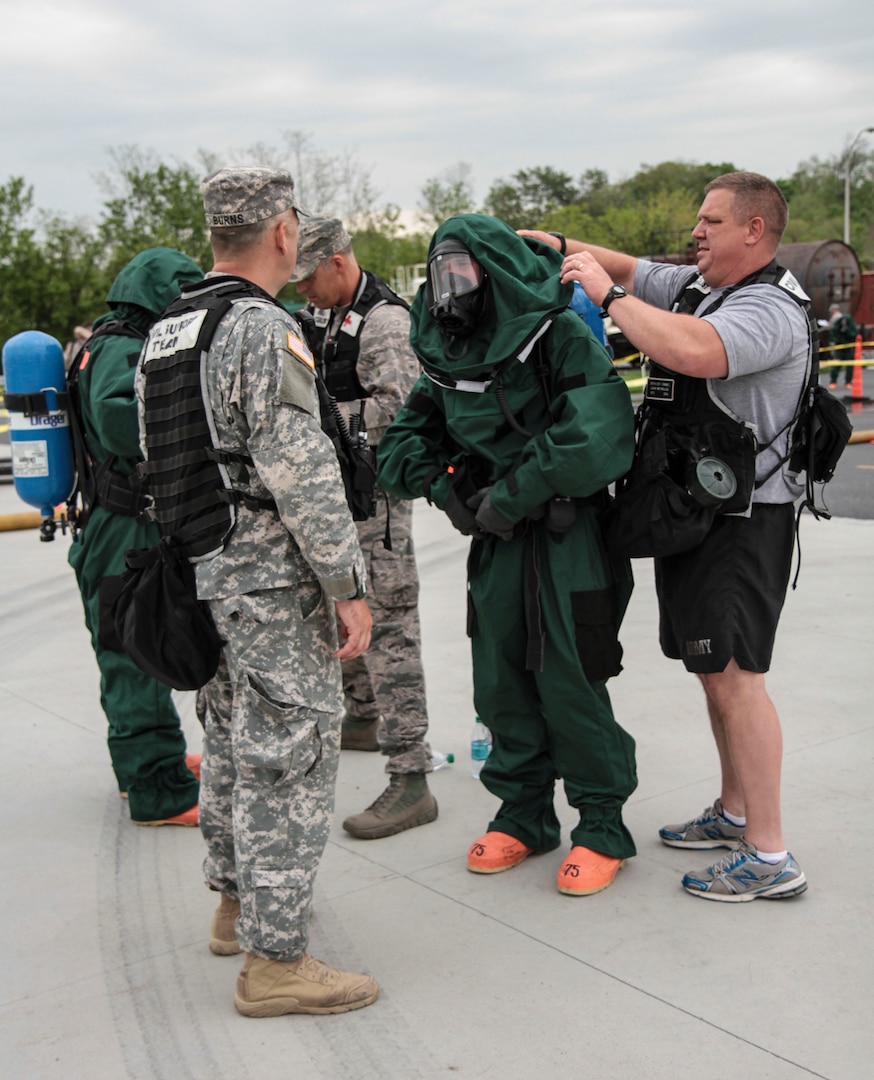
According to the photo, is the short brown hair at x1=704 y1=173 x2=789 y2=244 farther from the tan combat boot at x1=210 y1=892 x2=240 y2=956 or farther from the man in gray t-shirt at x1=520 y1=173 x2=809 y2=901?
the tan combat boot at x1=210 y1=892 x2=240 y2=956

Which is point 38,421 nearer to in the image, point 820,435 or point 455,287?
point 455,287

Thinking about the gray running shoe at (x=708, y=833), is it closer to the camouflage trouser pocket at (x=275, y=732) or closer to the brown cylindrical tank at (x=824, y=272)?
the camouflage trouser pocket at (x=275, y=732)

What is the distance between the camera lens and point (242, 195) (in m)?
2.50

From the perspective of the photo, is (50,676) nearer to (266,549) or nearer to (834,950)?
(266,549)

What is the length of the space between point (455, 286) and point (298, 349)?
673 millimetres

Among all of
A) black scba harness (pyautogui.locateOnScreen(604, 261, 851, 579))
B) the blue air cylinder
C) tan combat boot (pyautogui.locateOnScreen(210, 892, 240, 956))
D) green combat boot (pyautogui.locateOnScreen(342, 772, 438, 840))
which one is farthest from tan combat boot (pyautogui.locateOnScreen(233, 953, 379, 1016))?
the blue air cylinder

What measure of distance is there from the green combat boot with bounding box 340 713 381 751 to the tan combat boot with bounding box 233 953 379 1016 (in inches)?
A: 68.9

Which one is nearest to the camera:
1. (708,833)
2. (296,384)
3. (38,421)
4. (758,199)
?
(296,384)

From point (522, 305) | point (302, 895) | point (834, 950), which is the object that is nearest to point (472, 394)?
point (522, 305)

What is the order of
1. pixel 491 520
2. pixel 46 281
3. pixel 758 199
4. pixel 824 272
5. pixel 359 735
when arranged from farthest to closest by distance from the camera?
pixel 46 281 → pixel 824 272 → pixel 359 735 → pixel 491 520 → pixel 758 199

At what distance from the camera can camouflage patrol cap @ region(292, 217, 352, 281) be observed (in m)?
3.77

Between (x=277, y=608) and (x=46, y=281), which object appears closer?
(x=277, y=608)

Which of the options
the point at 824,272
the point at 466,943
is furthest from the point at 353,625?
the point at 824,272

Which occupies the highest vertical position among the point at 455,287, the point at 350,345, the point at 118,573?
the point at 455,287
